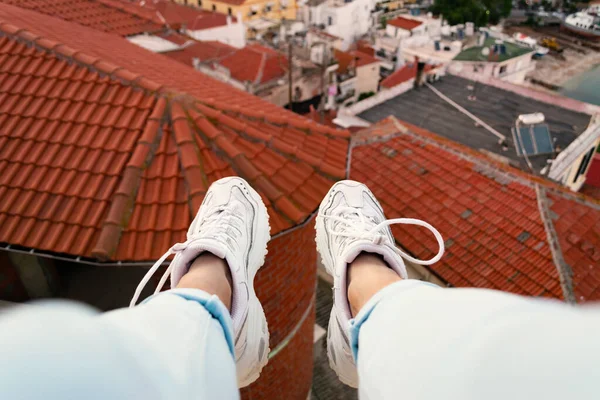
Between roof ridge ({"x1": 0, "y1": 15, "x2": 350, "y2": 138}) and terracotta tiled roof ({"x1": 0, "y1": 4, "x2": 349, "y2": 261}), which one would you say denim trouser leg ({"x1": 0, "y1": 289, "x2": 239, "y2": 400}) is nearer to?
terracotta tiled roof ({"x1": 0, "y1": 4, "x2": 349, "y2": 261})

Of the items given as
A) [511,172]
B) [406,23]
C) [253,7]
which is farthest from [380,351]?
[253,7]

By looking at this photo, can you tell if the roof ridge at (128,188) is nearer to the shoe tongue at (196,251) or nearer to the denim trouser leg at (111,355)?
the shoe tongue at (196,251)

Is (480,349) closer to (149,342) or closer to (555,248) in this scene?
(149,342)

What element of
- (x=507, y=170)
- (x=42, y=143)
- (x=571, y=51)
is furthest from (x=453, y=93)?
(x=571, y=51)

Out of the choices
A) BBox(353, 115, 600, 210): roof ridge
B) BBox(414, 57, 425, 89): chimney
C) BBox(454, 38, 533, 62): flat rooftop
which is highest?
BBox(353, 115, 600, 210): roof ridge

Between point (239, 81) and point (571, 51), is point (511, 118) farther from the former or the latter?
point (571, 51)

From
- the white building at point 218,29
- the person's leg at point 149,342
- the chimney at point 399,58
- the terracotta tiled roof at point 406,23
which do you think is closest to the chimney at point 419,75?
the person's leg at point 149,342

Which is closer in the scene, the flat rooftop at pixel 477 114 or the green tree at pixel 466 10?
the flat rooftop at pixel 477 114

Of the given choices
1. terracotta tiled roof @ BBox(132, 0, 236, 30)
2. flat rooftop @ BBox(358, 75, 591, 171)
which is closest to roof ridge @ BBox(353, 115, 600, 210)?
flat rooftop @ BBox(358, 75, 591, 171)
